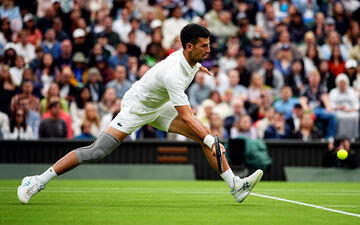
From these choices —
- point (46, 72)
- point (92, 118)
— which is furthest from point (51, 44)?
point (92, 118)

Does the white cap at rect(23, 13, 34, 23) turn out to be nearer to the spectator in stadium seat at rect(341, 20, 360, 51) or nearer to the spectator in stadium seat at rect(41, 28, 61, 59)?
the spectator in stadium seat at rect(41, 28, 61, 59)

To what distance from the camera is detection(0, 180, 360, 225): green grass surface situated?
726 cm

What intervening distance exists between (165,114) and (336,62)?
11.0 metres

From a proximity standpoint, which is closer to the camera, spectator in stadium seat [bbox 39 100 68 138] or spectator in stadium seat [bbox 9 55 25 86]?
spectator in stadium seat [bbox 39 100 68 138]

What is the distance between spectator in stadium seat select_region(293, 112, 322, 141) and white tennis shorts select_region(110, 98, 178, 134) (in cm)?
793

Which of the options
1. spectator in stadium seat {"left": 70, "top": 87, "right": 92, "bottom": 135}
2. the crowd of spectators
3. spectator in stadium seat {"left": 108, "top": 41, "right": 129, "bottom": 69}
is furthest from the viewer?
spectator in stadium seat {"left": 108, "top": 41, "right": 129, "bottom": 69}

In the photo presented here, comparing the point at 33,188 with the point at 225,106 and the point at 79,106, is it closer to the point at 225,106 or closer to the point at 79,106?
the point at 79,106

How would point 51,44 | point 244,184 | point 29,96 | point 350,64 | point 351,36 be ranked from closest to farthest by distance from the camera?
point 244,184 < point 29,96 < point 350,64 < point 51,44 < point 351,36

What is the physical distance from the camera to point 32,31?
19781 millimetres

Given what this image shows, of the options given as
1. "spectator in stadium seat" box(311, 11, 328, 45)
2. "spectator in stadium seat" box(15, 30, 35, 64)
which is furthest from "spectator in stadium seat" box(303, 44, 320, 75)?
"spectator in stadium seat" box(15, 30, 35, 64)

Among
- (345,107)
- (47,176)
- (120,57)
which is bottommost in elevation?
(47,176)

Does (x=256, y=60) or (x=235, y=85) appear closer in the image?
(x=235, y=85)

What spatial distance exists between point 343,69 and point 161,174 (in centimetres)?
609

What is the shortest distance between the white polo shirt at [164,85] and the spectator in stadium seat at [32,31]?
10640 mm
